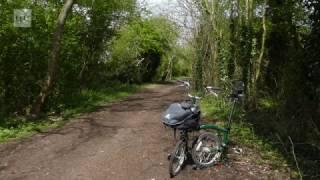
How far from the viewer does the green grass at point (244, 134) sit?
9688 millimetres

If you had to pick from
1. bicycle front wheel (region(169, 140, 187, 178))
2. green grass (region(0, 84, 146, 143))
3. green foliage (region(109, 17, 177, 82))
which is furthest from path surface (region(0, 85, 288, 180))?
green foliage (region(109, 17, 177, 82))

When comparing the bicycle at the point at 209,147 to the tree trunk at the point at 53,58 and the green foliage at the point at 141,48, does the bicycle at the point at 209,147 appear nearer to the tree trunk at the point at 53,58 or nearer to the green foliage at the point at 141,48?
the tree trunk at the point at 53,58

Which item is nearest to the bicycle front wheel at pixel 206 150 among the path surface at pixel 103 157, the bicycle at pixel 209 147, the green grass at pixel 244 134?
the bicycle at pixel 209 147

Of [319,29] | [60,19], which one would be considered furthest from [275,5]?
[60,19]

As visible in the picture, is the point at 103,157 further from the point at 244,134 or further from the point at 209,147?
the point at 244,134

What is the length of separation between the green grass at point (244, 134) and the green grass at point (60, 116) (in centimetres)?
434

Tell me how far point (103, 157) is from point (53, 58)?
617cm

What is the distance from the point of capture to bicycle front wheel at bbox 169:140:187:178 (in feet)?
25.7

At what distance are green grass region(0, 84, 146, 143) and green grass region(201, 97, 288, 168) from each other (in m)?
4.34

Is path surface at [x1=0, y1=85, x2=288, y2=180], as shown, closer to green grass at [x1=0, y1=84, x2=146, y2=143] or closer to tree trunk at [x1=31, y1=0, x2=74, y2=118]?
green grass at [x1=0, y1=84, x2=146, y2=143]

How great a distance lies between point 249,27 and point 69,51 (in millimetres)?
6886

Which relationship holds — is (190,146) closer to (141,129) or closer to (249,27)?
(141,129)

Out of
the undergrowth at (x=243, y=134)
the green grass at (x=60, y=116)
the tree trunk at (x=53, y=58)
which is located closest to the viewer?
the undergrowth at (x=243, y=134)

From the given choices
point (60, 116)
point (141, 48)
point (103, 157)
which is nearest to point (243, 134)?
point (103, 157)
